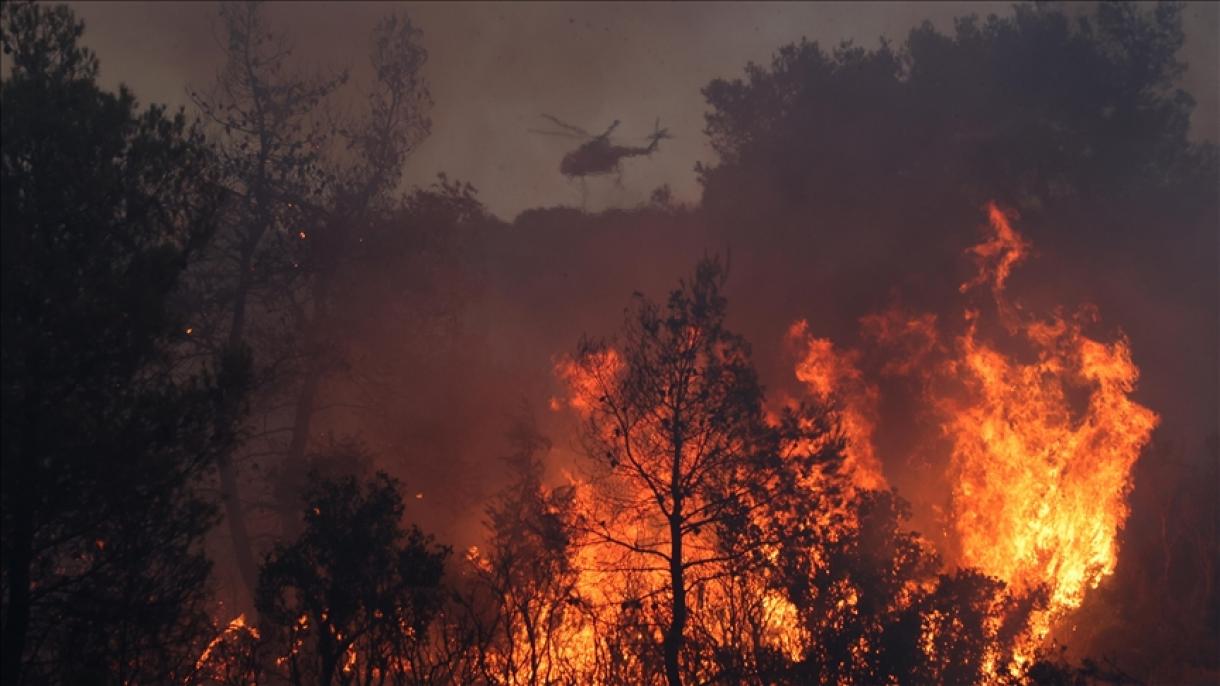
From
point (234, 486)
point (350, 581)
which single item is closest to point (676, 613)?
point (350, 581)

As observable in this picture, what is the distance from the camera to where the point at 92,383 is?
→ 975 cm

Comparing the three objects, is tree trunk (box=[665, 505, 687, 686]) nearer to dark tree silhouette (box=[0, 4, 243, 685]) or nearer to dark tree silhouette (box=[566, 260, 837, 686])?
dark tree silhouette (box=[566, 260, 837, 686])

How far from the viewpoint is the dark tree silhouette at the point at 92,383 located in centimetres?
918

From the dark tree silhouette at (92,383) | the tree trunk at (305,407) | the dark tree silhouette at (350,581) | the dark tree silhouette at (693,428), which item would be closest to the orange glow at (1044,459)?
the dark tree silhouette at (693,428)

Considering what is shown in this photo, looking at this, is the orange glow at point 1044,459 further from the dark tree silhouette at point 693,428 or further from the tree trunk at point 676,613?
the tree trunk at point 676,613

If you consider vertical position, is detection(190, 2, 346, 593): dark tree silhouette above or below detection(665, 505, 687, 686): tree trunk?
above

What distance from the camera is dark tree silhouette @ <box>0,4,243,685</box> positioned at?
30.1 ft

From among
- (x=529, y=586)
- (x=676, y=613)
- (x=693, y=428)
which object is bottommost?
(x=676, y=613)

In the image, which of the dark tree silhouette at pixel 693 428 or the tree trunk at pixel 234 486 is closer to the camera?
the dark tree silhouette at pixel 693 428

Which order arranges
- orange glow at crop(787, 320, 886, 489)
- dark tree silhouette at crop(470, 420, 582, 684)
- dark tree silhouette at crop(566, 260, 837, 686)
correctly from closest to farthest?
1. dark tree silhouette at crop(470, 420, 582, 684)
2. dark tree silhouette at crop(566, 260, 837, 686)
3. orange glow at crop(787, 320, 886, 489)

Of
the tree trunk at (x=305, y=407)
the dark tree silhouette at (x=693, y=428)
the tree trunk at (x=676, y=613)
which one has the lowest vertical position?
the tree trunk at (x=676, y=613)

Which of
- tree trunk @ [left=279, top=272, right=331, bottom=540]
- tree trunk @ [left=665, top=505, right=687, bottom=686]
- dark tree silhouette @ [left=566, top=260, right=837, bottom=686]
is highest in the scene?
tree trunk @ [left=279, top=272, right=331, bottom=540]

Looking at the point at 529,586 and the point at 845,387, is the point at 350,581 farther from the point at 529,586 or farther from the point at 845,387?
the point at 845,387

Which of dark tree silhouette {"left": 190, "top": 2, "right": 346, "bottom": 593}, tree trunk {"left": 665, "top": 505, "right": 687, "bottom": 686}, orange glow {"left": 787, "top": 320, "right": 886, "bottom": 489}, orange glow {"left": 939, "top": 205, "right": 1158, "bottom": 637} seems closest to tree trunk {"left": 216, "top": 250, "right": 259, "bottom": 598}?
dark tree silhouette {"left": 190, "top": 2, "right": 346, "bottom": 593}
